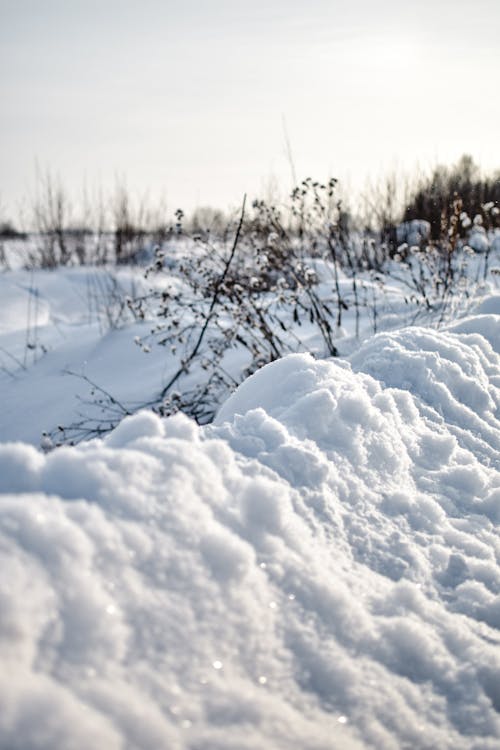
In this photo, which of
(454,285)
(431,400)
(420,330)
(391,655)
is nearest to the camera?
(391,655)

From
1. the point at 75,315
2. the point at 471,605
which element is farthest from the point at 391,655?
the point at 75,315

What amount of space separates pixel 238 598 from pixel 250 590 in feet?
0.09

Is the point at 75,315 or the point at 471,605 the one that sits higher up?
the point at 471,605

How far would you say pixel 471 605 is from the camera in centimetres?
107

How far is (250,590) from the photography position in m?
0.85

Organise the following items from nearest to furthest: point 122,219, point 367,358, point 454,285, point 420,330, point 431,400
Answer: point 431,400 < point 367,358 < point 420,330 < point 454,285 < point 122,219

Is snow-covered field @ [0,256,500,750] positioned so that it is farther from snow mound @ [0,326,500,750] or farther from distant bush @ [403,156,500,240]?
distant bush @ [403,156,500,240]

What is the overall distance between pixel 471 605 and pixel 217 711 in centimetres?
57

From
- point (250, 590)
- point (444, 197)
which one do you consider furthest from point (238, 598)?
point (444, 197)

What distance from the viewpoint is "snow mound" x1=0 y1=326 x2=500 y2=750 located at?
0.68m

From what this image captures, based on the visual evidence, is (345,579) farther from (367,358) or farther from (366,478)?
(367,358)

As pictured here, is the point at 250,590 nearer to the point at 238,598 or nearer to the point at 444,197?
the point at 238,598

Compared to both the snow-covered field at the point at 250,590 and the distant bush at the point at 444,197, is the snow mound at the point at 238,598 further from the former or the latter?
the distant bush at the point at 444,197

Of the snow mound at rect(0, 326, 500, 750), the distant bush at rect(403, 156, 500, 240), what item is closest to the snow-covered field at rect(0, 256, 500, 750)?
the snow mound at rect(0, 326, 500, 750)
